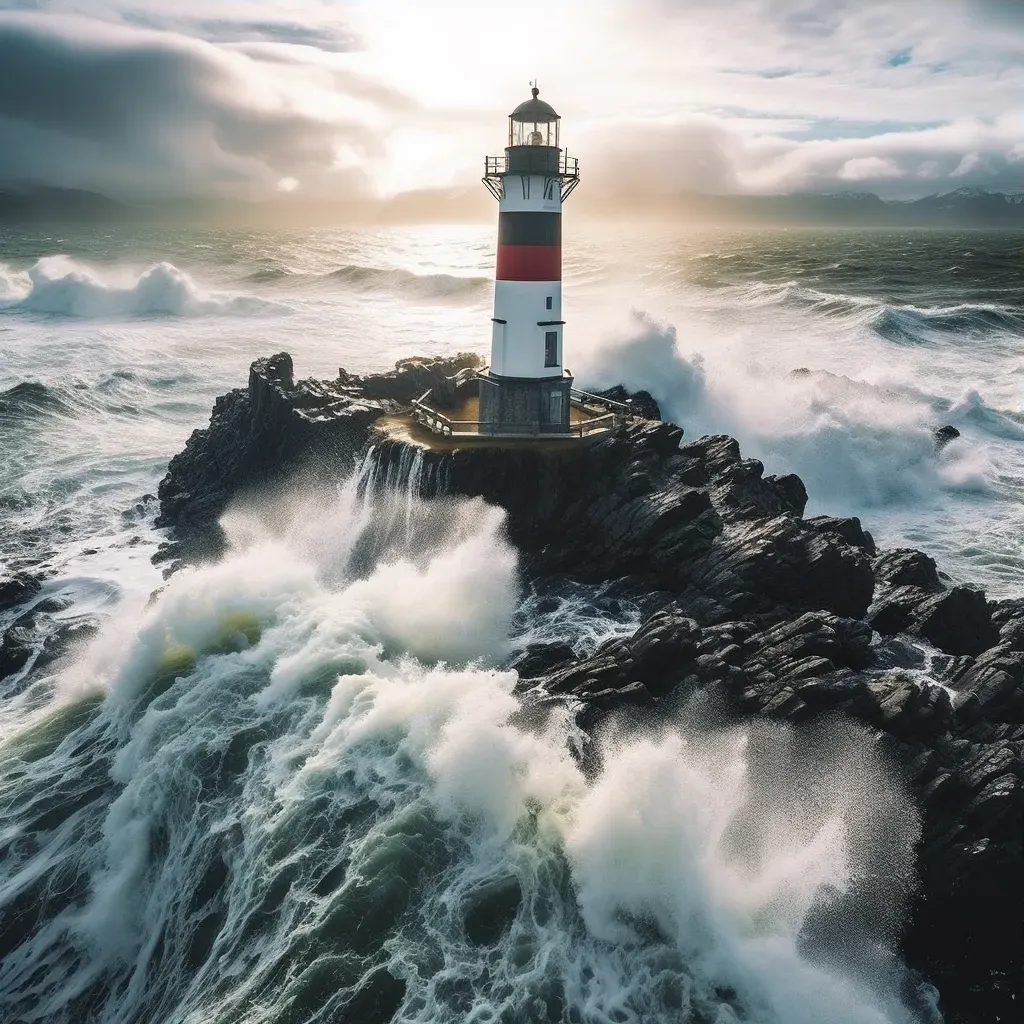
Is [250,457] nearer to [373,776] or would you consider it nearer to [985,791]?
[373,776]

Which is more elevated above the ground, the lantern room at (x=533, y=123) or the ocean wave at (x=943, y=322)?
the lantern room at (x=533, y=123)

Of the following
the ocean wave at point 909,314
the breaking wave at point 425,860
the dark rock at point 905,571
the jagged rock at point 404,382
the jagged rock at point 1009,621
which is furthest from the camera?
the ocean wave at point 909,314

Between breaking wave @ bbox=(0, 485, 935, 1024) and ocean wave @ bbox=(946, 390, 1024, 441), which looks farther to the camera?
ocean wave @ bbox=(946, 390, 1024, 441)

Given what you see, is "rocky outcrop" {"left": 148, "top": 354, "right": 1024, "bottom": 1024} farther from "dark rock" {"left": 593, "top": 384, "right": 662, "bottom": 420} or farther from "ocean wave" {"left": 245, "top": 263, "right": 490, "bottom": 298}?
"ocean wave" {"left": 245, "top": 263, "right": 490, "bottom": 298}

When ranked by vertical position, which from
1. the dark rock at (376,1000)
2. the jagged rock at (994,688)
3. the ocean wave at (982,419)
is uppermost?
the jagged rock at (994,688)

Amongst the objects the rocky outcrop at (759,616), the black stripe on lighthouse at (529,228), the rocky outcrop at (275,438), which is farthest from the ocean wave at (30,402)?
the black stripe on lighthouse at (529,228)

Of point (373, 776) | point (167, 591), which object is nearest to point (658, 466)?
point (373, 776)

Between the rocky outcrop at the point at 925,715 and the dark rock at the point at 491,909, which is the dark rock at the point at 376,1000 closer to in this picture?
the dark rock at the point at 491,909

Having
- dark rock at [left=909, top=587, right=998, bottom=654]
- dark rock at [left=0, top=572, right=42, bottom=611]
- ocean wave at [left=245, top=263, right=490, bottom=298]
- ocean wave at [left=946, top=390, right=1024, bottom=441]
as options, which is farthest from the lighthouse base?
ocean wave at [left=245, top=263, right=490, bottom=298]
